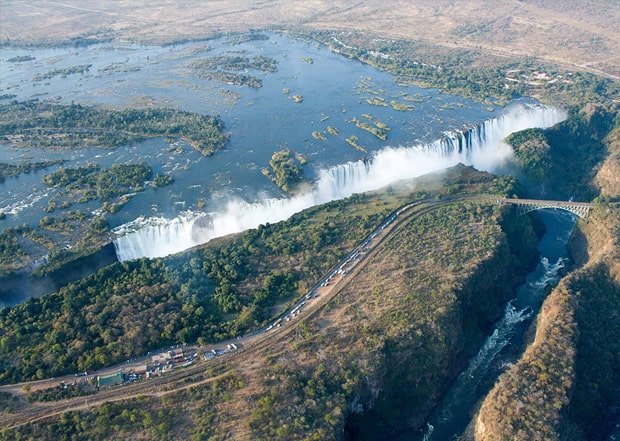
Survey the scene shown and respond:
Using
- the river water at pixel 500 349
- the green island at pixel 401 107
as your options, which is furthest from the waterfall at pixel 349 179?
the river water at pixel 500 349

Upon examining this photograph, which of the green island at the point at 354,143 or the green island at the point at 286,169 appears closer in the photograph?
the green island at the point at 286,169

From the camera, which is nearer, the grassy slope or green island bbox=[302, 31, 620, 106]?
the grassy slope

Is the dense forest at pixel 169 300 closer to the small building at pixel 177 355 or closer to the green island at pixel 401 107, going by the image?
the small building at pixel 177 355

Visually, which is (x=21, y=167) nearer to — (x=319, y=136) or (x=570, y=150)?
(x=319, y=136)

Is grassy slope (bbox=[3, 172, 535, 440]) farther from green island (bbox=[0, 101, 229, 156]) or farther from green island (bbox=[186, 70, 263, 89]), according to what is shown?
green island (bbox=[186, 70, 263, 89])

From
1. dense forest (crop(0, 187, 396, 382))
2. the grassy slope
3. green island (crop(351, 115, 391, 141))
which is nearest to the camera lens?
the grassy slope

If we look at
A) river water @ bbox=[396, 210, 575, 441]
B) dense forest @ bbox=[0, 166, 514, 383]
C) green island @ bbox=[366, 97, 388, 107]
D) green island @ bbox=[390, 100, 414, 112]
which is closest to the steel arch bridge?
river water @ bbox=[396, 210, 575, 441]
